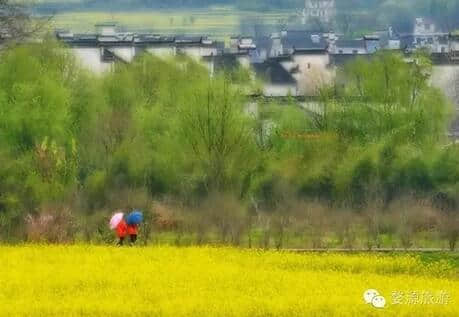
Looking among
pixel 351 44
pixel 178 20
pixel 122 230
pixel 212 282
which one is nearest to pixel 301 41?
pixel 351 44

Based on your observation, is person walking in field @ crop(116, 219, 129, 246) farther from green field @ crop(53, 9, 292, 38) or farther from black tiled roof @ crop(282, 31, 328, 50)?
green field @ crop(53, 9, 292, 38)

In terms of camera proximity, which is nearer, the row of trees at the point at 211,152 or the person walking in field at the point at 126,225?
the person walking in field at the point at 126,225

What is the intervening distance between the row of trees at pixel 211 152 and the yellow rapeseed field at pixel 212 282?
364 cm

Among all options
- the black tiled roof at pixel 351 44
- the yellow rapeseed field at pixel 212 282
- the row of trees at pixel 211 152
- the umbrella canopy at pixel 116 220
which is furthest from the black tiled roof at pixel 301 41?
the yellow rapeseed field at pixel 212 282

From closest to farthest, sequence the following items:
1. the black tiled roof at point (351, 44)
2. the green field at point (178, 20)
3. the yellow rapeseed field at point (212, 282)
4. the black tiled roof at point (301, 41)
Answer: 1. the yellow rapeseed field at point (212, 282)
2. the black tiled roof at point (301, 41)
3. the black tiled roof at point (351, 44)
4. the green field at point (178, 20)

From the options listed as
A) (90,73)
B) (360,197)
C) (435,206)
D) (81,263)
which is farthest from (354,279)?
(90,73)

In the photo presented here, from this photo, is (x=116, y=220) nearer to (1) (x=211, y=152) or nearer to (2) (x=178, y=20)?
(1) (x=211, y=152)

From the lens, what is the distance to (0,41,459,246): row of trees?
28.7m

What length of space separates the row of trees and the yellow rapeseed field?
3.64 metres

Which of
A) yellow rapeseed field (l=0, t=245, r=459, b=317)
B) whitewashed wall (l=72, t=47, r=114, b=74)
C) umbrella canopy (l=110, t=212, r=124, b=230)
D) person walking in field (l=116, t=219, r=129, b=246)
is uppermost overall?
yellow rapeseed field (l=0, t=245, r=459, b=317)

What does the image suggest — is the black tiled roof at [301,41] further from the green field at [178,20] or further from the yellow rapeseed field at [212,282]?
the yellow rapeseed field at [212,282]

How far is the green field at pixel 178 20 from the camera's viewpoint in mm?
137125

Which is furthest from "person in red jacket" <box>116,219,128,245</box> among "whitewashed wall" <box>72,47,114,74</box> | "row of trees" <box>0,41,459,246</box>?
"whitewashed wall" <box>72,47,114,74</box>

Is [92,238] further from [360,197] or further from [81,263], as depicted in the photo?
[360,197]
